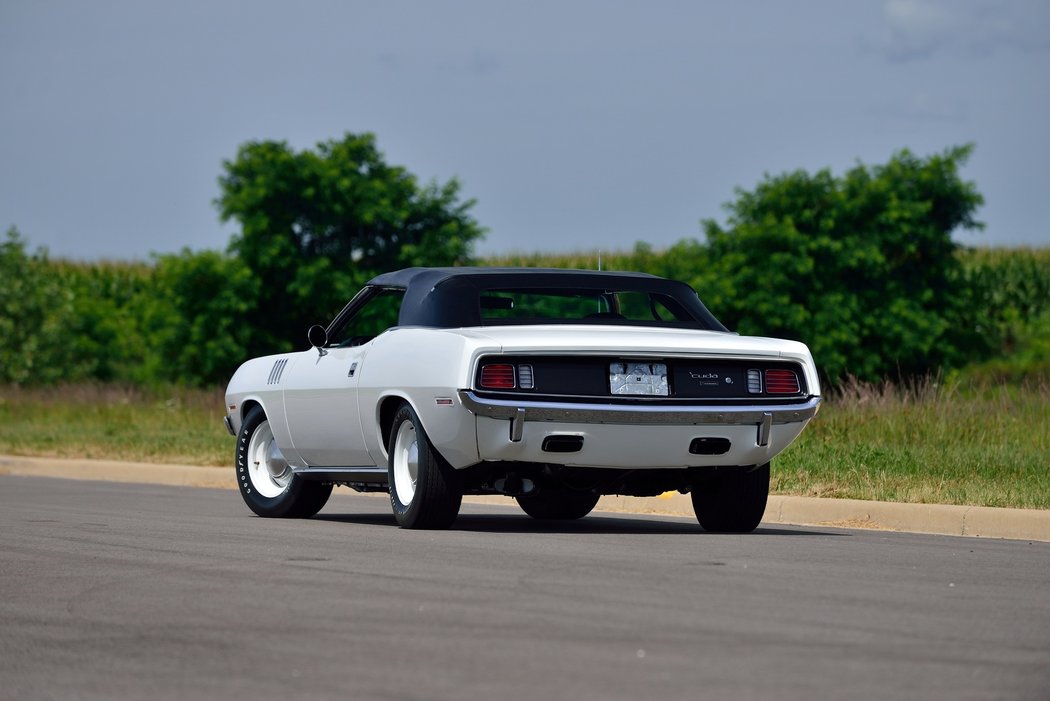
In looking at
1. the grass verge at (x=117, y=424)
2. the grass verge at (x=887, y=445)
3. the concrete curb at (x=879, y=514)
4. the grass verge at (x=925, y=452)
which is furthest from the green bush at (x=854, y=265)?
the concrete curb at (x=879, y=514)

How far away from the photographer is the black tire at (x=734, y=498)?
10383mm

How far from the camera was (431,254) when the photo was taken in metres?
49.8

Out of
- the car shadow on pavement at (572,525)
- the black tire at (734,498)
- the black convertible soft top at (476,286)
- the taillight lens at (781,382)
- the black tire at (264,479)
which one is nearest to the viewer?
the taillight lens at (781,382)

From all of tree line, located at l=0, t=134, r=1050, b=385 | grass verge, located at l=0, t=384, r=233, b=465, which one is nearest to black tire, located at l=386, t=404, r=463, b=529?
grass verge, located at l=0, t=384, r=233, b=465

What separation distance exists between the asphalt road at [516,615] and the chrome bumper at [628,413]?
0.66 meters

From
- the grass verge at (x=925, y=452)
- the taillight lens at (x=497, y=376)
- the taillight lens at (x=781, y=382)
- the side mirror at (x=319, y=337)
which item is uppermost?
the side mirror at (x=319, y=337)

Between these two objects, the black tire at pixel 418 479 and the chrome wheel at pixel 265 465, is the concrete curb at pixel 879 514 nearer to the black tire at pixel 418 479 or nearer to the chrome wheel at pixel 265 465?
the chrome wheel at pixel 265 465

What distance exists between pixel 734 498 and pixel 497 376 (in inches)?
78.4

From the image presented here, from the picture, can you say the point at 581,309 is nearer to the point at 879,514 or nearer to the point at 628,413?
the point at 628,413

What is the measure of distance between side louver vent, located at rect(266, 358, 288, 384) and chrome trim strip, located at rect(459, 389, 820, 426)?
2.76 metres

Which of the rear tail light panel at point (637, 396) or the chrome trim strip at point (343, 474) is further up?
the rear tail light panel at point (637, 396)

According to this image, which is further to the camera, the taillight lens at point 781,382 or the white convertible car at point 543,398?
the taillight lens at point 781,382

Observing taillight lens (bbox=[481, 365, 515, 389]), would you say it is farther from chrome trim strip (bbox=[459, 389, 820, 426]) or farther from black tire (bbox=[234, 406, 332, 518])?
black tire (bbox=[234, 406, 332, 518])

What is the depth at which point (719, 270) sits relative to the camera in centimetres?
4869
